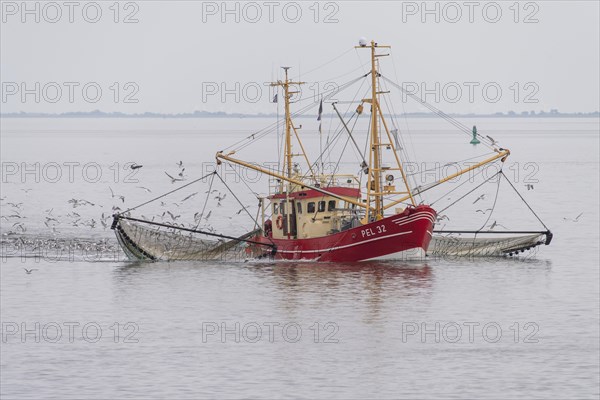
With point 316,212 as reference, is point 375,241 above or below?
below

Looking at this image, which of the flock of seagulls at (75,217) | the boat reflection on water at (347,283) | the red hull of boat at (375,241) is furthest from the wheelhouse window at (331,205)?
the flock of seagulls at (75,217)

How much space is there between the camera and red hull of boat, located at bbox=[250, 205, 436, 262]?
6894 cm

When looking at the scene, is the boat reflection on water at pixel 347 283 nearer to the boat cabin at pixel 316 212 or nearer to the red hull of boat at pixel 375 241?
the red hull of boat at pixel 375 241

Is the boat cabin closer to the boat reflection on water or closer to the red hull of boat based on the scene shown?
the red hull of boat

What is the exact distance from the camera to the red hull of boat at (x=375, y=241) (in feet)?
226

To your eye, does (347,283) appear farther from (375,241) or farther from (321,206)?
(321,206)

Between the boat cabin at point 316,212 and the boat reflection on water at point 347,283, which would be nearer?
the boat reflection on water at point 347,283

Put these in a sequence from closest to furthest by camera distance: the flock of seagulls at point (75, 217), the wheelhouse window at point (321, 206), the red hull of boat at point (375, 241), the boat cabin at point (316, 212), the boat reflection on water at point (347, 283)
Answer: the boat reflection on water at point (347, 283)
the red hull of boat at point (375, 241)
the boat cabin at point (316, 212)
the wheelhouse window at point (321, 206)
the flock of seagulls at point (75, 217)

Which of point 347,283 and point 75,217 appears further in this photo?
point 75,217

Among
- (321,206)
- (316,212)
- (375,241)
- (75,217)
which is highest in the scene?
(321,206)

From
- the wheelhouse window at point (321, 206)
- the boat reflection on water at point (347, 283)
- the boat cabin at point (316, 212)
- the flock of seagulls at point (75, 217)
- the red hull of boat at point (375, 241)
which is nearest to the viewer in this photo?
the boat reflection on water at point (347, 283)

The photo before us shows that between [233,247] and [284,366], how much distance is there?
31977 mm

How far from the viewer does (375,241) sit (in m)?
70.3

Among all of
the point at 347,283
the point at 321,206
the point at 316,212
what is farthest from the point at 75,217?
the point at 347,283
